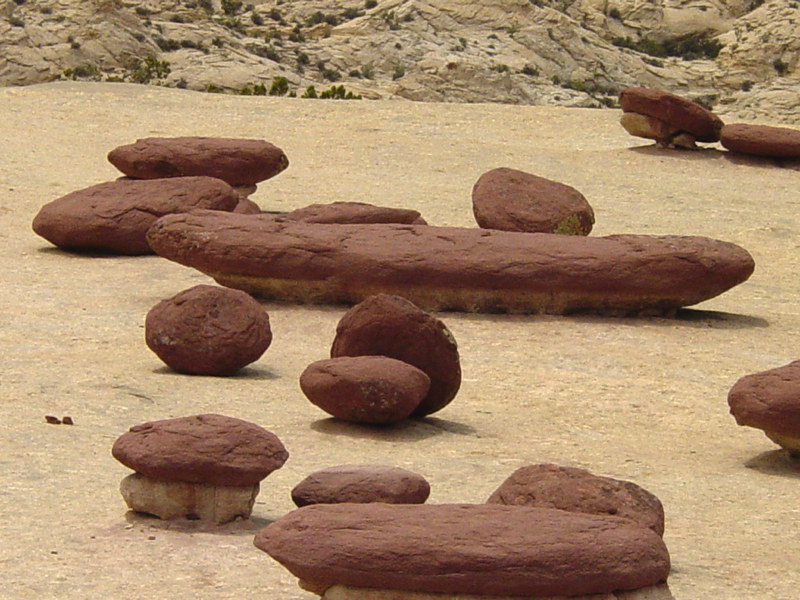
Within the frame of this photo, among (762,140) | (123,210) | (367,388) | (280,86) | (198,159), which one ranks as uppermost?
(367,388)

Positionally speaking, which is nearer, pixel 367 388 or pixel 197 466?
pixel 197 466

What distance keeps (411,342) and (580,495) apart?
10.4 feet

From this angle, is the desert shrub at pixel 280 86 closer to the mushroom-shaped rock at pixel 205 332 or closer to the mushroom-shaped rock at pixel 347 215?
the mushroom-shaped rock at pixel 347 215

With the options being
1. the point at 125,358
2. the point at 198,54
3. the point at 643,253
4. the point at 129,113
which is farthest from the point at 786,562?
the point at 198,54

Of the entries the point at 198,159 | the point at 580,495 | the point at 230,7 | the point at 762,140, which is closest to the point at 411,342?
the point at 580,495

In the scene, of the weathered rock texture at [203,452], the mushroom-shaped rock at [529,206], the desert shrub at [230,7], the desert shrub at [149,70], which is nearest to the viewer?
the weathered rock texture at [203,452]

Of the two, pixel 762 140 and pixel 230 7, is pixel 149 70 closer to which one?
pixel 230 7

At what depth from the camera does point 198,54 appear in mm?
35188

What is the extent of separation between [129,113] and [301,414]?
1403 centimetres

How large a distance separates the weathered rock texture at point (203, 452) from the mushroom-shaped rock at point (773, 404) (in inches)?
122

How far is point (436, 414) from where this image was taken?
9.52 m

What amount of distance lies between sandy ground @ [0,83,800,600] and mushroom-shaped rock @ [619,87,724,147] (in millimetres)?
393

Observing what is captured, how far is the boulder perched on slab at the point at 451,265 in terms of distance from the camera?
12297mm

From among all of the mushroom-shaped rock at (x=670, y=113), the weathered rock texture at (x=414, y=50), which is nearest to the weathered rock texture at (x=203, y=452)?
the mushroom-shaped rock at (x=670, y=113)
